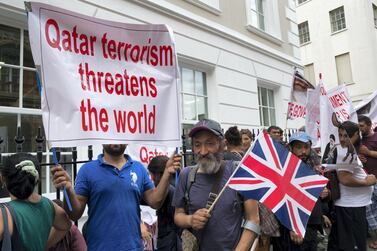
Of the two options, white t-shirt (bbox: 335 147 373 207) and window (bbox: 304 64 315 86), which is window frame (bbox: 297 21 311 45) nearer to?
window (bbox: 304 64 315 86)

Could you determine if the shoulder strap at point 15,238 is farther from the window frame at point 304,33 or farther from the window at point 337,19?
the window frame at point 304,33

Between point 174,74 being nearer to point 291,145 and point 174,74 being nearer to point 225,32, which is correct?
point 291,145

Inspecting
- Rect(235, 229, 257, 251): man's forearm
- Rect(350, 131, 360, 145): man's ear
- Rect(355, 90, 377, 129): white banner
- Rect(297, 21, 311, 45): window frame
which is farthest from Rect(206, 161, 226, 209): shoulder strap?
Rect(297, 21, 311, 45): window frame

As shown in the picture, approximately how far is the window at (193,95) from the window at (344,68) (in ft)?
49.1

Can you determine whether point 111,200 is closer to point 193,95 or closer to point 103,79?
point 103,79

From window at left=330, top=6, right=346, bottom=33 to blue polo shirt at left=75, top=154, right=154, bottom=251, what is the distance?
20860mm

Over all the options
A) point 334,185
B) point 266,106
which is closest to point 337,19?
point 266,106

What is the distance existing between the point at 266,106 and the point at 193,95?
112 inches

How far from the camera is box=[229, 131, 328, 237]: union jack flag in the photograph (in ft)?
7.70

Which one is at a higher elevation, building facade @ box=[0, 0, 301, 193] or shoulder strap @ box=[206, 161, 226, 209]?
building facade @ box=[0, 0, 301, 193]

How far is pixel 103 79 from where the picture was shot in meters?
2.54

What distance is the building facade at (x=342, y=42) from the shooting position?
19.0 m

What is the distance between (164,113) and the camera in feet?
9.20

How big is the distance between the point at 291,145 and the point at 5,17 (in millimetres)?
3820
